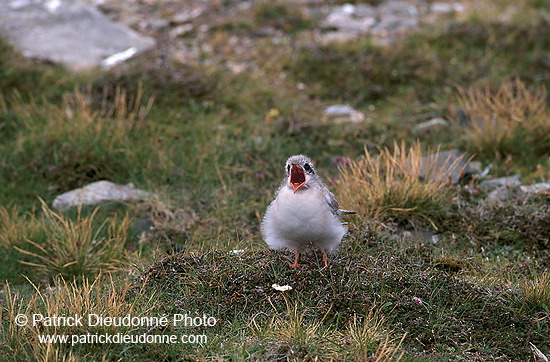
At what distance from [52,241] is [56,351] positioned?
8.91 ft

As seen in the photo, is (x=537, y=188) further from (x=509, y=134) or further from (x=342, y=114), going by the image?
(x=342, y=114)

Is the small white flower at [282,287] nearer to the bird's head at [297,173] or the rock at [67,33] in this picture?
the bird's head at [297,173]

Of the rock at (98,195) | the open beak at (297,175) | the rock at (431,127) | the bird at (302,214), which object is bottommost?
the rock at (431,127)

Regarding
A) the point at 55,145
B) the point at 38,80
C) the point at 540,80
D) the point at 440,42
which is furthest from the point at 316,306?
the point at 440,42

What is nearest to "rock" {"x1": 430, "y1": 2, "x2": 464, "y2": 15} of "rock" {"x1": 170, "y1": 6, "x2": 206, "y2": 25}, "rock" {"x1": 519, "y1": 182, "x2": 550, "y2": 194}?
"rock" {"x1": 170, "y1": 6, "x2": 206, "y2": 25}

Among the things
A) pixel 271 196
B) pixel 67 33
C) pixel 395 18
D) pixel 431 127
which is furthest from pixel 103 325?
pixel 395 18

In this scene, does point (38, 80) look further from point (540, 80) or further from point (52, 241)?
point (540, 80)

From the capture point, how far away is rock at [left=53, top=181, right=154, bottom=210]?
7070mm

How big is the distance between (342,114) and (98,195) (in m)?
4.01
